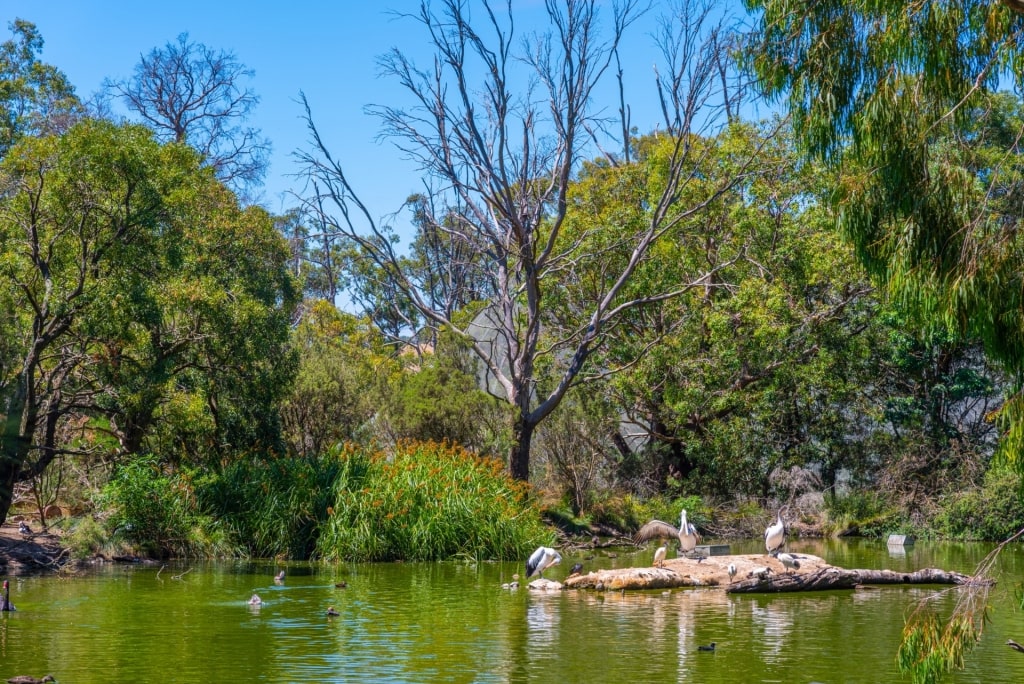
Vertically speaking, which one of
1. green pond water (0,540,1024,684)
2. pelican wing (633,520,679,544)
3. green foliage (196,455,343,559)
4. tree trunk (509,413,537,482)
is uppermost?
tree trunk (509,413,537,482)

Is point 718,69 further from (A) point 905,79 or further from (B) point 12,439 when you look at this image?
(B) point 12,439

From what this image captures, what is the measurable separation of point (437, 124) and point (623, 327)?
A: 7.97 meters

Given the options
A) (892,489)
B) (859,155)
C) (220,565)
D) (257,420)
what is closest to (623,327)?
(892,489)

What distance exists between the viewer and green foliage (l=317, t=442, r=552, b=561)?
63.3 ft

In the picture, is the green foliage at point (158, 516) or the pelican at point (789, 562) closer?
the pelican at point (789, 562)

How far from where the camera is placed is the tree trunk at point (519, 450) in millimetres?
23609

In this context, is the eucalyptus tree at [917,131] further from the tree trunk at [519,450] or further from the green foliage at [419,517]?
the tree trunk at [519,450]

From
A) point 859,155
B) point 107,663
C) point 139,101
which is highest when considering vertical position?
point 139,101

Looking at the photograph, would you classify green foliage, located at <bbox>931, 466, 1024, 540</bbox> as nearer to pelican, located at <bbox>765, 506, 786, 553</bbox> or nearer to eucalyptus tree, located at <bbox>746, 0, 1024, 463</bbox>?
pelican, located at <bbox>765, 506, 786, 553</bbox>

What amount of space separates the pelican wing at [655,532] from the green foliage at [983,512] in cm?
659

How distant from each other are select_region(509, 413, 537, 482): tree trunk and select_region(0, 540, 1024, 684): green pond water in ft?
21.6

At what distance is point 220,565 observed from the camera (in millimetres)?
18422

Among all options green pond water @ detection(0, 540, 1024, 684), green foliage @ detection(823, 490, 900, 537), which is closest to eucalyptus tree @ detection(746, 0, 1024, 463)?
green pond water @ detection(0, 540, 1024, 684)

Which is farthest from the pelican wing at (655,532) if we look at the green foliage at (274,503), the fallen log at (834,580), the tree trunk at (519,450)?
the fallen log at (834,580)
